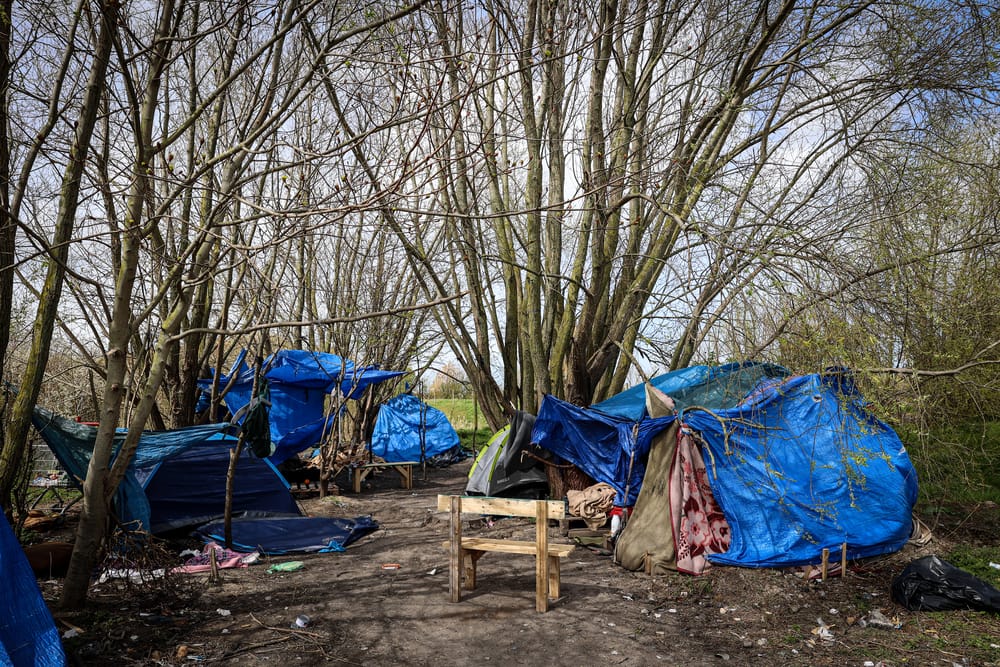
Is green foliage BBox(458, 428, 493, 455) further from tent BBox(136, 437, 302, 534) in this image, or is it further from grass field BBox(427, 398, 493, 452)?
tent BBox(136, 437, 302, 534)

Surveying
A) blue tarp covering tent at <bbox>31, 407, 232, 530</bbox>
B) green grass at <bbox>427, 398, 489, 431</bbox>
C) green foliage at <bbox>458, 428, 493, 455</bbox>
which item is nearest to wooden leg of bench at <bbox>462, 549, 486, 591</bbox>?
blue tarp covering tent at <bbox>31, 407, 232, 530</bbox>

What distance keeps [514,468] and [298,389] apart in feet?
14.0

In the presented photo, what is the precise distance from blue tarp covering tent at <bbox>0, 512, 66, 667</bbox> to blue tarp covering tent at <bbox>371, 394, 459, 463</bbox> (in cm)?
1081

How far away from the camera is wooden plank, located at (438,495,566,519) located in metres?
4.89

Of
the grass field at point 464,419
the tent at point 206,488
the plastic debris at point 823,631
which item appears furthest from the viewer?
the grass field at point 464,419

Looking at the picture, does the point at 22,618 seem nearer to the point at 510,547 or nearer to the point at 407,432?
the point at 510,547

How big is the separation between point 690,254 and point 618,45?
446 centimetres

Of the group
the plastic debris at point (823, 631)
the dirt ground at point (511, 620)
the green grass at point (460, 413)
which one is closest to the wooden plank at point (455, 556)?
the dirt ground at point (511, 620)

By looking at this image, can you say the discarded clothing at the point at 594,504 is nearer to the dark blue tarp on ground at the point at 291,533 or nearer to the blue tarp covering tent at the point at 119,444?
the dark blue tarp on ground at the point at 291,533

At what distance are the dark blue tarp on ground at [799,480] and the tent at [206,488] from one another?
499 cm

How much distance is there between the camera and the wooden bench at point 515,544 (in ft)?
16.0

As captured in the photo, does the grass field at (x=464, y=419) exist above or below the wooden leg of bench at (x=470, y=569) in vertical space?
above

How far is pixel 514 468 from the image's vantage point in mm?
8375

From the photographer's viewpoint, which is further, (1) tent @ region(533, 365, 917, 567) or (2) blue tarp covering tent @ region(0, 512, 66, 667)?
(1) tent @ region(533, 365, 917, 567)
